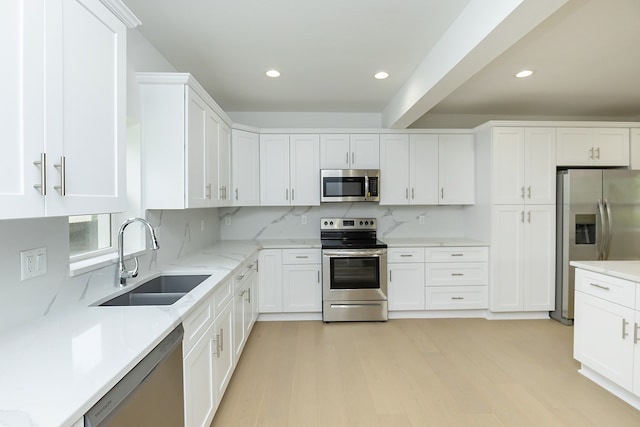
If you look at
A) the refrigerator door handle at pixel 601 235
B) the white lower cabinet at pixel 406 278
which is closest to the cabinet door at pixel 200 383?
the white lower cabinet at pixel 406 278

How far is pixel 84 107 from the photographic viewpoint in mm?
1204

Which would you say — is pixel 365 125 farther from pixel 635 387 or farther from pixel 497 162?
pixel 635 387

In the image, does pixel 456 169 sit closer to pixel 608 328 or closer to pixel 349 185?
pixel 349 185

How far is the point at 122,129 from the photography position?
4.73 ft

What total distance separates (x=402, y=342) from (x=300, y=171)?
2136 mm

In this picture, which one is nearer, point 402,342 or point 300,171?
point 402,342

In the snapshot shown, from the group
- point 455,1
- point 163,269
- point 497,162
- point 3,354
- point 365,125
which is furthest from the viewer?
point 365,125

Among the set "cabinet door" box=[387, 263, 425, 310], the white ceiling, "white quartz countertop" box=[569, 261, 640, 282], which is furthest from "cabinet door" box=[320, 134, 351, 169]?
"white quartz countertop" box=[569, 261, 640, 282]

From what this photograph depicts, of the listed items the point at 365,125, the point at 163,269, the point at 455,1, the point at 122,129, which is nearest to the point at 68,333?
the point at 122,129

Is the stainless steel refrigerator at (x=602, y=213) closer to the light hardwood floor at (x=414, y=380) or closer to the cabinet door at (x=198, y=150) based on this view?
the light hardwood floor at (x=414, y=380)

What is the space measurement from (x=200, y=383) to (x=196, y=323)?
0.33 metres

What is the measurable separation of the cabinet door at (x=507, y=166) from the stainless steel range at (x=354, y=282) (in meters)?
1.41

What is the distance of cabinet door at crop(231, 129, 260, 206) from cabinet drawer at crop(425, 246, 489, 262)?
207 centimetres

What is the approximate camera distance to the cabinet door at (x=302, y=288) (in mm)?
3604
